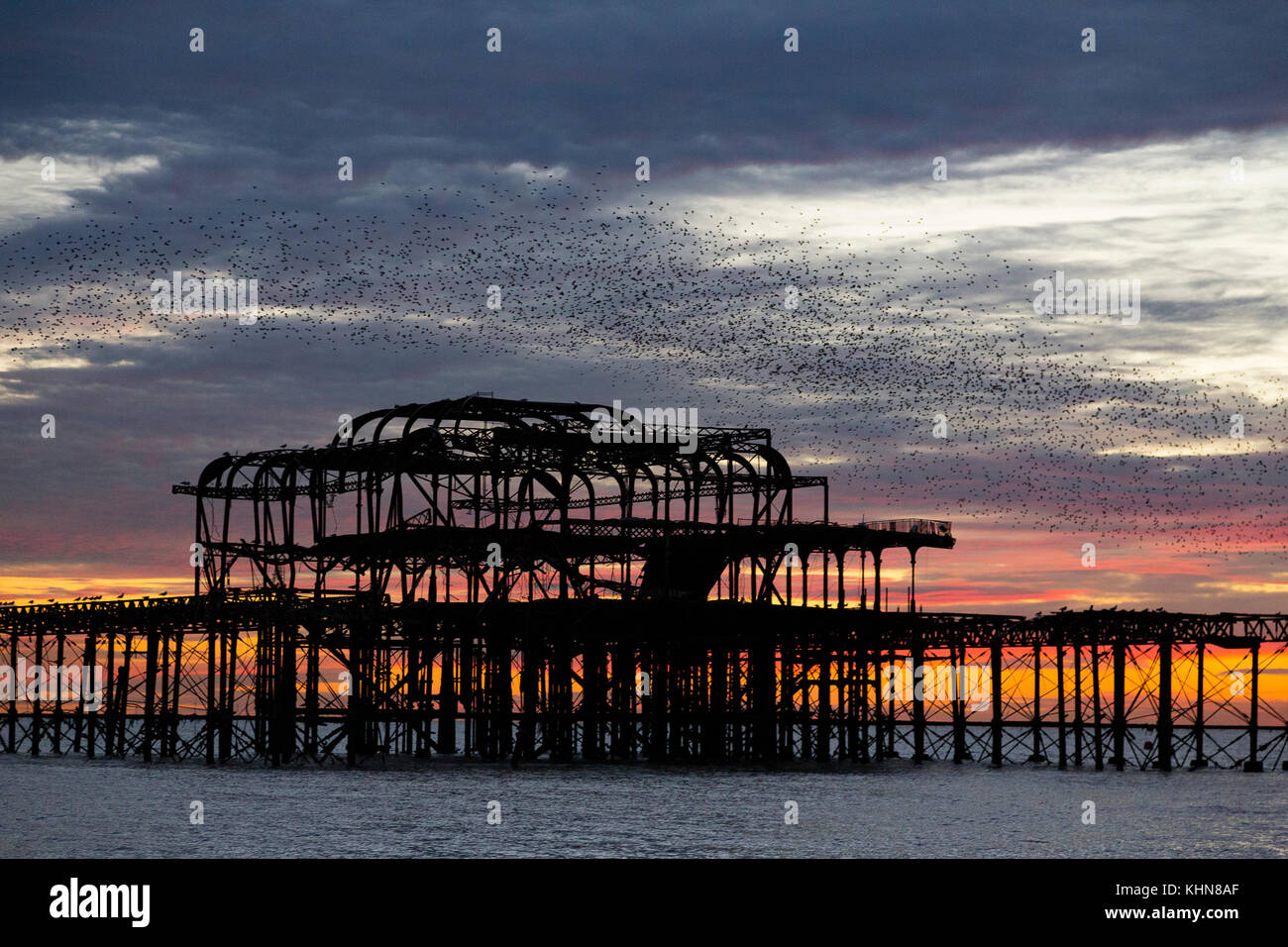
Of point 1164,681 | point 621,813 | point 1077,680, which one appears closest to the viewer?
point 621,813

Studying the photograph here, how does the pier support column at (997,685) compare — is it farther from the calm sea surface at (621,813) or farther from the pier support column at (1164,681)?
the pier support column at (1164,681)

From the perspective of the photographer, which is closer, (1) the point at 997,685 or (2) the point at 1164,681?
(2) the point at 1164,681

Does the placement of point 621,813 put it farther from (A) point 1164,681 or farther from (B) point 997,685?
(B) point 997,685

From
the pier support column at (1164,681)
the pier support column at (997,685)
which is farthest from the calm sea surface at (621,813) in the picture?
the pier support column at (997,685)

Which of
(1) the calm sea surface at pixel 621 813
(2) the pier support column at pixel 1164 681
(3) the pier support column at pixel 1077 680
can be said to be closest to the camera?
(1) the calm sea surface at pixel 621 813

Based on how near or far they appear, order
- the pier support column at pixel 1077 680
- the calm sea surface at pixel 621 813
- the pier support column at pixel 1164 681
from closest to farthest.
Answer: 1. the calm sea surface at pixel 621 813
2. the pier support column at pixel 1164 681
3. the pier support column at pixel 1077 680

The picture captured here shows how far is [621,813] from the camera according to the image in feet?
184

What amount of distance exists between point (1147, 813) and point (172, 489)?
175 feet

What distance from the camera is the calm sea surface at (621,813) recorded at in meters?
47.7

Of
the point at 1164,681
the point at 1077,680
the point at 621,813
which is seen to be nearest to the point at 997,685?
the point at 1077,680

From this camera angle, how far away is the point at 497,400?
3103 inches

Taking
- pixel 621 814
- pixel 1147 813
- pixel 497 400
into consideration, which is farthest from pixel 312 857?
pixel 497 400
